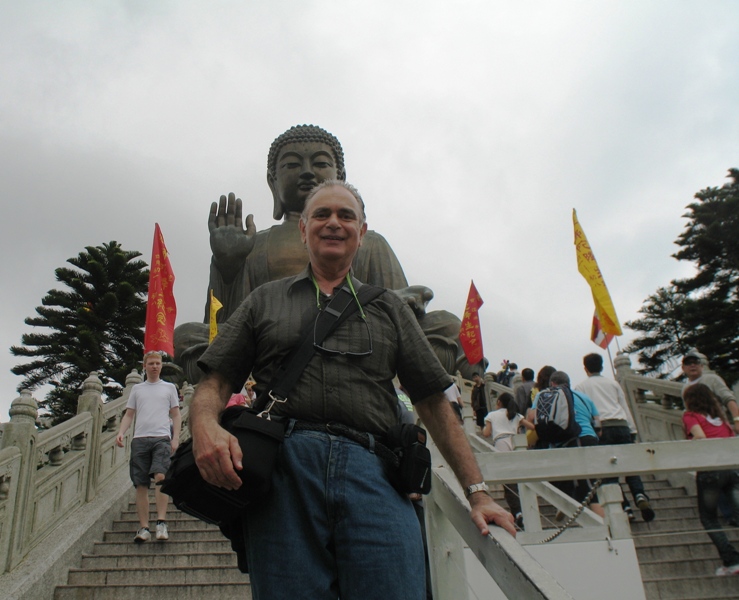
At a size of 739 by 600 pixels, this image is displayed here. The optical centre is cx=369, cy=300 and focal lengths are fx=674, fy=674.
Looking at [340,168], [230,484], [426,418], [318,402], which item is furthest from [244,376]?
[340,168]

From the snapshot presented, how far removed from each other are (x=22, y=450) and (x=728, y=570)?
17.2 ft

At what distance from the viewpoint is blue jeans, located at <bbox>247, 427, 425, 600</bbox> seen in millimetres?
1497

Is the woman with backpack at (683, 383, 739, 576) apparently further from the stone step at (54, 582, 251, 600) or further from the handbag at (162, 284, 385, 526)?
the handbag at (162, 284, 385, 526)

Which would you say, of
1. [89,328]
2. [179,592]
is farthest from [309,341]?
[89,328]

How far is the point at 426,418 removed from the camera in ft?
6.13

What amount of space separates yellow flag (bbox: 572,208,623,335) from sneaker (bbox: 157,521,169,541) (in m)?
5.88

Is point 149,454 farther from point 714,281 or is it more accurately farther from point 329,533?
point 714,281

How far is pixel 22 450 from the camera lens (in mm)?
5270

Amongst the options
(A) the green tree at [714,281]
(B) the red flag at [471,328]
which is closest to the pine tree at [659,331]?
(A) the green tree at [714,281]

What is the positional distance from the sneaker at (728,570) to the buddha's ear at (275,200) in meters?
5.58

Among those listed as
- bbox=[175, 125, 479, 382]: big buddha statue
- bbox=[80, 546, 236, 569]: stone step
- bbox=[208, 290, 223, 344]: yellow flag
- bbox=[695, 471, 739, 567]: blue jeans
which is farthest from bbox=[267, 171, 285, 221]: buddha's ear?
bbox=[695, 471, 739, 567]: blue jeans

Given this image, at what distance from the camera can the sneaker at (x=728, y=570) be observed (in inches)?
177

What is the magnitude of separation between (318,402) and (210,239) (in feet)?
17.3

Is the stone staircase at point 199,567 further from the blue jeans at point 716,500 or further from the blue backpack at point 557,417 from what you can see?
A: the blue backpack at point 557,417
